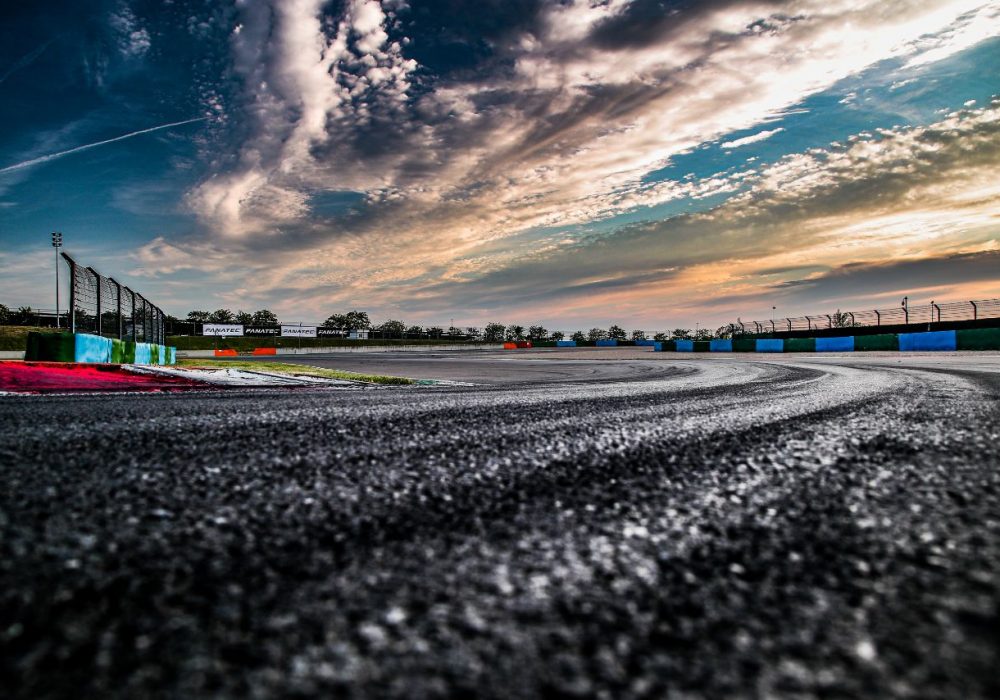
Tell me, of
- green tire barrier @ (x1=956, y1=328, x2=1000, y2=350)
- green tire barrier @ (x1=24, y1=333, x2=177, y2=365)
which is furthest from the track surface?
green tire barrier @ (x1=956, y1=328, x2=1000, y2=350)

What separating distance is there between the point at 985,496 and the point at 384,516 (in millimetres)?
1754

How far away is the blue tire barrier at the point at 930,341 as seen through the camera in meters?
32.8

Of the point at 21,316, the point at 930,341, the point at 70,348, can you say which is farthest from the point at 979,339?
the point at 21,316

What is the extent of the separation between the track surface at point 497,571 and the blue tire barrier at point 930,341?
41.3 metres

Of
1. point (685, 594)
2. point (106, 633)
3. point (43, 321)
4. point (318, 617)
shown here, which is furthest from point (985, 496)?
point (43, 321)

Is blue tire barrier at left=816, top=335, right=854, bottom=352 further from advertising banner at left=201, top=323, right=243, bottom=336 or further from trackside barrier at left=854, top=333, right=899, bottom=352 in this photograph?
advertising banner at left=201, top=323, right=243, bottom=336

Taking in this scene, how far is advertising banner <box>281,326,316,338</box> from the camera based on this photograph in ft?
243

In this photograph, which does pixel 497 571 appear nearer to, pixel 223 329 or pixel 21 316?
pixel 223 329

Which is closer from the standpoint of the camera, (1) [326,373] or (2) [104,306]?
(1) [326,373]

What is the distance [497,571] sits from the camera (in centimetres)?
98

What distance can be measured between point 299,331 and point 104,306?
6422cm

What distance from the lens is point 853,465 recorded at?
6.34 ft

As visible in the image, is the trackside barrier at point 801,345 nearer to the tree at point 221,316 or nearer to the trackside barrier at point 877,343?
the trackside barrier at point 877,343

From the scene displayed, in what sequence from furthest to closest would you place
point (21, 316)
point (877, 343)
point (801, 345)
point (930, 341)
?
1. point (21, 316)
2. point (801, 345)
3. point (877, 343)
4. point (930, 341)
